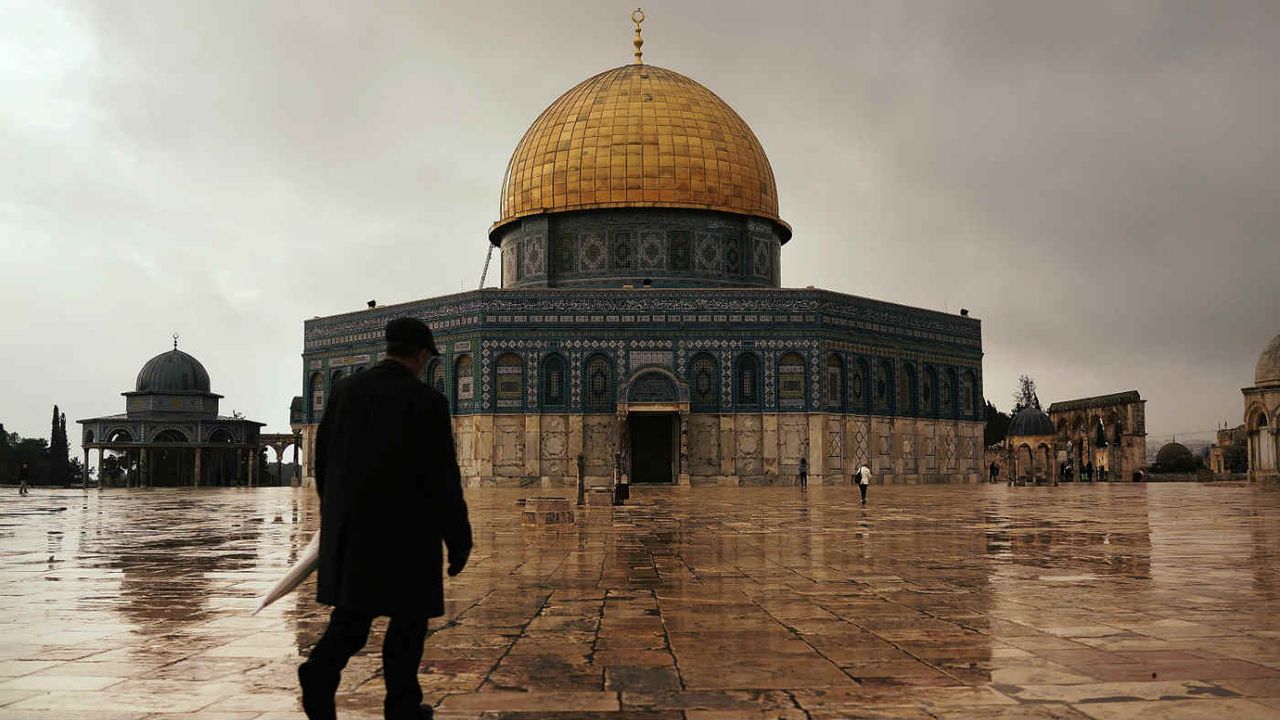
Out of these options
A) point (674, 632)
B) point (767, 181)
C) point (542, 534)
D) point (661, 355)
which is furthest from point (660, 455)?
point (674, 632)

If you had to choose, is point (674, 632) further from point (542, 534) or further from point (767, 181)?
point (767, 181)

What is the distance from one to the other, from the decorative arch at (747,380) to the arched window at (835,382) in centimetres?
255

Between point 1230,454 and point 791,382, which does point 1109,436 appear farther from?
point 791,382

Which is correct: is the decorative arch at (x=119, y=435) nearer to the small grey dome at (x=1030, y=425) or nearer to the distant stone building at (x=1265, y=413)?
the small grey dome at (x=1030, y=425)

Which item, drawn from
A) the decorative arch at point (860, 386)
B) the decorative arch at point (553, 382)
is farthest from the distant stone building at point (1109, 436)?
the decorative arch at point (553, 382)

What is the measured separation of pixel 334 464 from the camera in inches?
161

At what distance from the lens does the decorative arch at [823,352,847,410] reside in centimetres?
4000

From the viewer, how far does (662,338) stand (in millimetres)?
39719

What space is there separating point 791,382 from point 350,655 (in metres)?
36.3

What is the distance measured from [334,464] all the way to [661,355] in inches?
1399

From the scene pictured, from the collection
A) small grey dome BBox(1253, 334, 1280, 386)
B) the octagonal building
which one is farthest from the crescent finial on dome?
small grey dome BBox(1253, 334, 1280, 386)

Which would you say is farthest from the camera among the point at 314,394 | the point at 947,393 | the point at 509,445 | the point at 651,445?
the point at 314,394

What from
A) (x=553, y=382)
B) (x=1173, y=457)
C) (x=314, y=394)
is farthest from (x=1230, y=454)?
(x=314, y=394)

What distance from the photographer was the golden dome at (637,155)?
Result: 43125 millimetres
